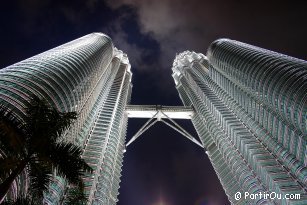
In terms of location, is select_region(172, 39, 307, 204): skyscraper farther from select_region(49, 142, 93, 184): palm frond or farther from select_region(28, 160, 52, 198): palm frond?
select_region(28, 160, 52, 198): palm frond

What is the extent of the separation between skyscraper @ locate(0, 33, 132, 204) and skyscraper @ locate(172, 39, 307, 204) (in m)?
21.3

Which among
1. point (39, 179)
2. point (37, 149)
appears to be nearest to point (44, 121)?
point (37, 149)

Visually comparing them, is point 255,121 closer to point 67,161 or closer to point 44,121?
point 67,161

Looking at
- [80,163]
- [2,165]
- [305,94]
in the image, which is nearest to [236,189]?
[305,94]

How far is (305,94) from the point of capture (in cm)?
4103

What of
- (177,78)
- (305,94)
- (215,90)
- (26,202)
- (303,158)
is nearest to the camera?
(26,202)

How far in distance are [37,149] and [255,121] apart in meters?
51.3

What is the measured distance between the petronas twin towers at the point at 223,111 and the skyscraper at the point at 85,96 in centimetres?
15

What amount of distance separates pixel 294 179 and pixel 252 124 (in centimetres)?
1509

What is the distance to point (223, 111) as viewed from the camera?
67.2 m

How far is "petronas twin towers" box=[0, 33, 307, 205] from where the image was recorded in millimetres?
41388

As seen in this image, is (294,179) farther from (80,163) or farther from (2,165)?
(2,165)

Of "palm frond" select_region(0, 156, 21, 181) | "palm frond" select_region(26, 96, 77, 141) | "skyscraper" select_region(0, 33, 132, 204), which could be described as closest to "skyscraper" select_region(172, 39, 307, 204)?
"skyscraper" select_region(0, 33, 132, 204)

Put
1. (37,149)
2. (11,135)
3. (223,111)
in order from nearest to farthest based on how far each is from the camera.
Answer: (11,135) < (37,149) < (223,111)
